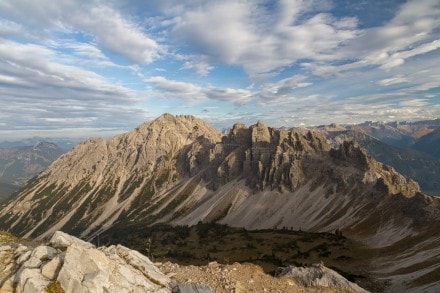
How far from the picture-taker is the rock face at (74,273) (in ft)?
86.5

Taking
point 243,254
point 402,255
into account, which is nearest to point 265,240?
point 243,254

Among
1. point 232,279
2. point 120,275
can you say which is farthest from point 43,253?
point 232,279

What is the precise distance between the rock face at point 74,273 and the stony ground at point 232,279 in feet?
10.6

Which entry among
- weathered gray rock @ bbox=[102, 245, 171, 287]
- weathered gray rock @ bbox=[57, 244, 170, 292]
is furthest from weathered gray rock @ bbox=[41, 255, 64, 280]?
weathered gray rock @ bbox=[102, 245, 171, 287]

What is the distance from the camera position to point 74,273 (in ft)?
88.2

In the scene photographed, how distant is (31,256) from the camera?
29.9 meters

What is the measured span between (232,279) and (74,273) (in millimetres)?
14700

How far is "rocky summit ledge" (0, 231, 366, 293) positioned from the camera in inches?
1049

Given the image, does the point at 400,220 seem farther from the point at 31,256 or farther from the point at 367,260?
the point at 31,256

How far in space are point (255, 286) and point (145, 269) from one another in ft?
34.7

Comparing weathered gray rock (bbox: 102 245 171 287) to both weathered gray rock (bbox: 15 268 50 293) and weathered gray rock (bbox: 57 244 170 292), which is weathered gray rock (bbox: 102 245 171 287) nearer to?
weathered gray rock (bbox: 57 244 170 292)

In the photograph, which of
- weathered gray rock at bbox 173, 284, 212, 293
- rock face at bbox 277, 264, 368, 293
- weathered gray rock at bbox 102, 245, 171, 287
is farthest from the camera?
rock face at bbox 277, 264, 368, 293

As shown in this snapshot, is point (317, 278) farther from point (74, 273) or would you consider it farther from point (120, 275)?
point (74, 273)

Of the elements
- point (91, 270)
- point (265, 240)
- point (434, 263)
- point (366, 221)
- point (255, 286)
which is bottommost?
point (265, 240)
